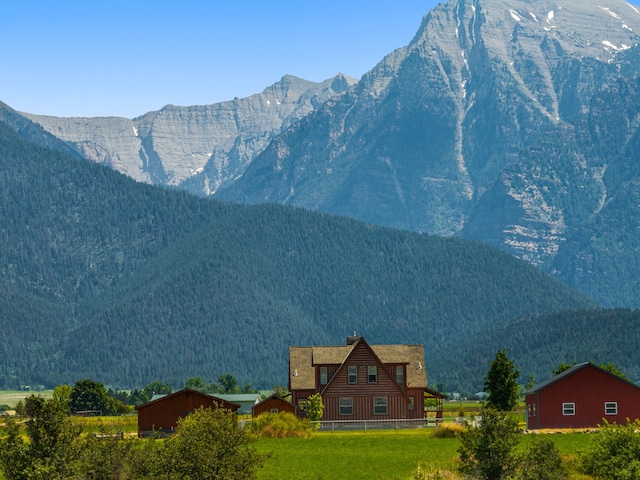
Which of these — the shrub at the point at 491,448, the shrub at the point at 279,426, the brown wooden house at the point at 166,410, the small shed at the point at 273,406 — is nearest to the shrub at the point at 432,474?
the shrub at the point at 491,448

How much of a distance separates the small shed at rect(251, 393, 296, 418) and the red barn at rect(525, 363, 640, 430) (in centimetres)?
2943

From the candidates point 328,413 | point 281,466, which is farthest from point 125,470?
point 328,413

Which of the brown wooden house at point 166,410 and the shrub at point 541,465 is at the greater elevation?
the brown wooden house at point 166,410

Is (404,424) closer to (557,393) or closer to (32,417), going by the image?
(557,393)

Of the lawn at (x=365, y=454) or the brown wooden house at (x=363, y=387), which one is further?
the brown wooden house at (x=363, y=387)

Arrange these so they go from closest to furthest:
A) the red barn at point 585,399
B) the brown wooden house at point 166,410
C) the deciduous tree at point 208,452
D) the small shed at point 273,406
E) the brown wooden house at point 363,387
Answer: the deciduous tree at point 208,452 → the red barn at point 585,399 → the brown wooden house at point 166,410 → the brown wooden house at point 363,387 → the small shed at point 273,406

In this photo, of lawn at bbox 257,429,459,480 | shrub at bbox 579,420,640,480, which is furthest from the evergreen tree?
shrub at bbox 579,420,640,480

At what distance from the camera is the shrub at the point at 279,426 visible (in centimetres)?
12719

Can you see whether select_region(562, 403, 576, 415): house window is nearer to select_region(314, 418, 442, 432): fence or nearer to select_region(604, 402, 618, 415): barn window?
select_region(604, 402, 618, 415): barn window

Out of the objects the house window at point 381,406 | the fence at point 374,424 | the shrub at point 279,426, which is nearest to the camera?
the shrub at point 279,426

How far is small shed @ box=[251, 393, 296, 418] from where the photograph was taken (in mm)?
151500

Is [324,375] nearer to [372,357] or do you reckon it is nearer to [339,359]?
[339,359]

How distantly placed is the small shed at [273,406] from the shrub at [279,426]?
22.4m

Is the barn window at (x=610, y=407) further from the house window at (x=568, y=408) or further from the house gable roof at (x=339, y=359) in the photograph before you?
the house gable roof at (x=339, y=359)
